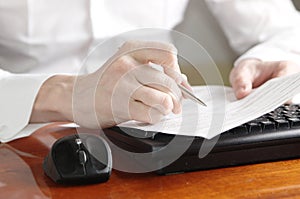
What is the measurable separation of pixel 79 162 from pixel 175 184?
125mm

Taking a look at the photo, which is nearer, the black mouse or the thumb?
the black mouse

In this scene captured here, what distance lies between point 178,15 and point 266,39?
0.23 metres

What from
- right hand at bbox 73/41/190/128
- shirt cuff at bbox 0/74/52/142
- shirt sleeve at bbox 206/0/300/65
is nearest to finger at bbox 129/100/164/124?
right hand at bbox 73/41/190/128

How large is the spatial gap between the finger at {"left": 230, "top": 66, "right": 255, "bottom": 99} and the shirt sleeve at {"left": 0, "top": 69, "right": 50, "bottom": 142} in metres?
0.33

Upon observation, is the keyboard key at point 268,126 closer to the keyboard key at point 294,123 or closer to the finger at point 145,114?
the keyboard key at point 294,123

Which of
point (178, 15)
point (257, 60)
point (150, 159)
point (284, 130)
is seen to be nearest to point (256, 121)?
point (284, 130)

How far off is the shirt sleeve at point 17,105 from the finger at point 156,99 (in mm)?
223

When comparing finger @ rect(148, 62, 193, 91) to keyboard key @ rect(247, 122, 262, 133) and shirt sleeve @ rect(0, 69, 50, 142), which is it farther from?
shirt sleeve @ rect(0, 69, 50, 142)

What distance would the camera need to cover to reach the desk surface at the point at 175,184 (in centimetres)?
76

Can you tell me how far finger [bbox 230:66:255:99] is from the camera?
1074 mm

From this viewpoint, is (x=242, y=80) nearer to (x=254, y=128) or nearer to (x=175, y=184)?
(x=254, y=128)

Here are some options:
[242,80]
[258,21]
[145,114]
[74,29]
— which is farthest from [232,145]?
[258,21]

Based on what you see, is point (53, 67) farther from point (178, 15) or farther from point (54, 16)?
point (178, 15)

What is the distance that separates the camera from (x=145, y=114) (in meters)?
0.87
